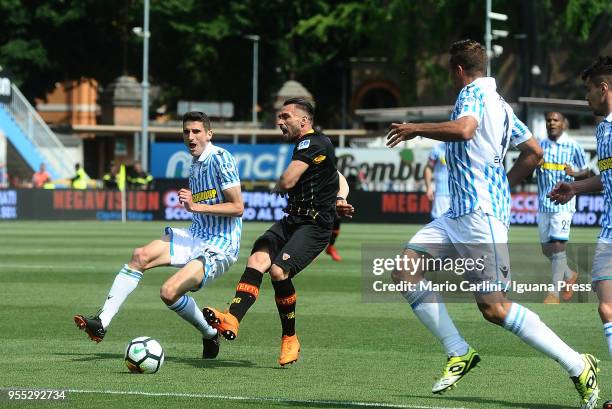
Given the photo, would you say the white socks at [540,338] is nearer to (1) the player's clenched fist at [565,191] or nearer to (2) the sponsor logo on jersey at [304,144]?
(1) the player's clenched fist at [565,191]

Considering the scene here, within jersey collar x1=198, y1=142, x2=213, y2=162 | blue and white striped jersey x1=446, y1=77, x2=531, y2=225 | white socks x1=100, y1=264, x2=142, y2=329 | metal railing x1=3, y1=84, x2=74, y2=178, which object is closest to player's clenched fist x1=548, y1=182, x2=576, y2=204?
blue and white striped jersey x1=446, y1=77, x2=531, y2=225

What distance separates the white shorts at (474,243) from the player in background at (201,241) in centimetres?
239

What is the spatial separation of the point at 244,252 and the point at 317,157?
15170mm

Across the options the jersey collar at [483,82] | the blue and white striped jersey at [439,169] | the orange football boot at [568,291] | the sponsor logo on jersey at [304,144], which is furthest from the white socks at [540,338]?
the blue and white striped jersey at [439,169]

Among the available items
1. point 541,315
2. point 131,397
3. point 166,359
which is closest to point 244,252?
point 541,315

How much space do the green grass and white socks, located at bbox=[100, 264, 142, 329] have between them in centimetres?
38

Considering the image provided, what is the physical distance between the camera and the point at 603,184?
906 centimetres

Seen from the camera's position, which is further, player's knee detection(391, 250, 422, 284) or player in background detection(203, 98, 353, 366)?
player in background detection(203, 98, 353, 366)

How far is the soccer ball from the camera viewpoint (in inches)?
392

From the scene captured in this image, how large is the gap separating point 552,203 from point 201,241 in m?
6.92

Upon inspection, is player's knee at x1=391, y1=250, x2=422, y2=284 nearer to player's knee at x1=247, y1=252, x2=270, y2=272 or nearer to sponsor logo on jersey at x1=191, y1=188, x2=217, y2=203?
player's knee at x1=247, y1=252, x2=270, y2=272

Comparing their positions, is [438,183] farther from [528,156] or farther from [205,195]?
[528,156]

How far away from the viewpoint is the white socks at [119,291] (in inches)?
424

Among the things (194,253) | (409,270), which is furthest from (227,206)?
(409,270)
